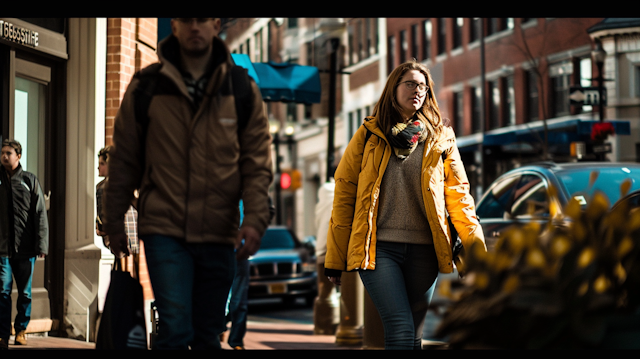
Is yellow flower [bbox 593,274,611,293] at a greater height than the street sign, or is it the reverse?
the street sign

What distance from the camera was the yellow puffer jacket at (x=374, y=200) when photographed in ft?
14.7

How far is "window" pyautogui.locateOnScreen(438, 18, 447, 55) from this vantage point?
39.5m

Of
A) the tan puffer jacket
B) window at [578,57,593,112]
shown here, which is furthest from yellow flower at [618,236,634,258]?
window at [578,57,593,112]

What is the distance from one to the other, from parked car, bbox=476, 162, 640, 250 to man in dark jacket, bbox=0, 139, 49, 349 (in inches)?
160

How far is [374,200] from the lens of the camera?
449 centimetres

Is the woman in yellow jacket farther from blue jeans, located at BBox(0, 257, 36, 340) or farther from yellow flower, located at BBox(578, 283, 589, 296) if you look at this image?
blue jeans, located at BBox(0, 257, 36, 340)

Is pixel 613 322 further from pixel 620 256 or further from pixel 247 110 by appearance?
pixel 247 110

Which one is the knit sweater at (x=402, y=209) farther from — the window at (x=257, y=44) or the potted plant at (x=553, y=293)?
the window at (x=257, y=44)

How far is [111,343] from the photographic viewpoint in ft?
12.5

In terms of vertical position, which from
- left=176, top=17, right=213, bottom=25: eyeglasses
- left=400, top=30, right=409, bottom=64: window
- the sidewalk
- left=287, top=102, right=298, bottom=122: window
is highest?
left=400, top=30, right=409, bottom=64: window

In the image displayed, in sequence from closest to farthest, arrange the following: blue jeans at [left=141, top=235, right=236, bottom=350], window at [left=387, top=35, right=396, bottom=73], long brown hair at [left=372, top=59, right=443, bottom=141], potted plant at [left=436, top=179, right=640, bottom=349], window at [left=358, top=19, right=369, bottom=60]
A: potted plant at [left=436, top=179, right=640, bottom=349], blue jeans at [left=141, top=235, right=236, bottom=350], long brown hair at [left=372, top=59, right=443, bottom=141], window at [left=387, top=35, right=396, bottom=73], window at [left=358, top=19, right=369, bottom=60]

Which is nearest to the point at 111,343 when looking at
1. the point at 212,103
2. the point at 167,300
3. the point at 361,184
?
the point at 167,300

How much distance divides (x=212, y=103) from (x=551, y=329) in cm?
189

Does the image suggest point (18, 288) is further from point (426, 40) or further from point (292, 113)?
point (292, 113)
